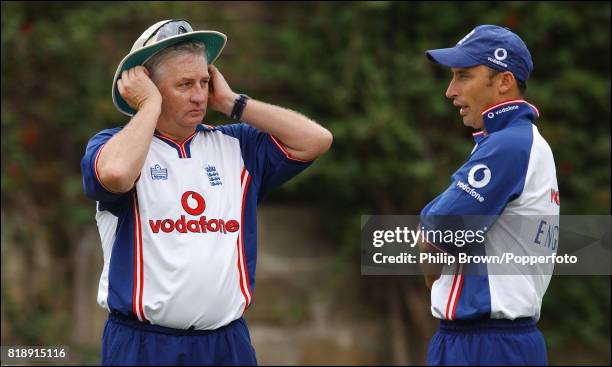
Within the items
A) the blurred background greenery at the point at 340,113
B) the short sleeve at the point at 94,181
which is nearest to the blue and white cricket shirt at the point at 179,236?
the short sleeve at the point at 94,181

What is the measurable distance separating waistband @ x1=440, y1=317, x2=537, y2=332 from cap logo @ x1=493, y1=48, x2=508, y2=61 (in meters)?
1.17

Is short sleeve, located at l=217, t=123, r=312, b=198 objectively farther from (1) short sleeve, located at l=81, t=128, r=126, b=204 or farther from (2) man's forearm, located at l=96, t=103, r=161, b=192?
(1) short sleeve, located at l=81, t=128, r=126, b=204

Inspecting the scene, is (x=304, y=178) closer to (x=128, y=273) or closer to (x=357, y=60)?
(x=357, y=60)

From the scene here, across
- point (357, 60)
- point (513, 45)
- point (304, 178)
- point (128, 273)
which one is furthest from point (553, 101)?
point (128, 273)

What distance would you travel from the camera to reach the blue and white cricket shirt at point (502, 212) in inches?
154

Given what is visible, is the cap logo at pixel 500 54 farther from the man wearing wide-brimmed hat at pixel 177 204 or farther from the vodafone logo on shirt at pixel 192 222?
the vodafone logo on shirt at pixel 192 222

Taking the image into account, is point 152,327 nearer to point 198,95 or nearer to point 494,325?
point 198,95

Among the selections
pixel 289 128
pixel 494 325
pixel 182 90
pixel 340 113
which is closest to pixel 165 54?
pixel 182 90

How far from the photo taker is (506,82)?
414cm

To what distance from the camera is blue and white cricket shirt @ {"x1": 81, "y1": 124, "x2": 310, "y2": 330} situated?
3889 millimetres

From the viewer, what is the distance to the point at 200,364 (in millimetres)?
3945

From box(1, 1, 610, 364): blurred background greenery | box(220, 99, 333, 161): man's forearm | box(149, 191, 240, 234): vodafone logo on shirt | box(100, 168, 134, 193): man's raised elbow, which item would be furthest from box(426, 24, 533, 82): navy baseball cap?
box(1, 1, 610, 364): blurred background greenery

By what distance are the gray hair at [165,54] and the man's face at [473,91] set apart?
1.20 metres

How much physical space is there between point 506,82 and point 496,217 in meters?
0.65
